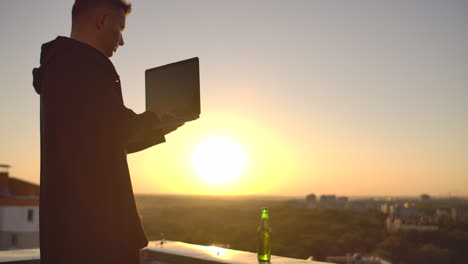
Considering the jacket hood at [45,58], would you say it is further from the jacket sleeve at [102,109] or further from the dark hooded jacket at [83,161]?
the jacket sleeve at [102,109]

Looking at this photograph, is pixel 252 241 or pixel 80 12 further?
pixel 252 241

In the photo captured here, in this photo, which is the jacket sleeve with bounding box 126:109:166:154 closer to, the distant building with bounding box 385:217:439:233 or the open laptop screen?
the open laptop screen

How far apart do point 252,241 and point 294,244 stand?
4770mm

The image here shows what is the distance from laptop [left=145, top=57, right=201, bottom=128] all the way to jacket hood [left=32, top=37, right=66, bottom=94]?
367 mm

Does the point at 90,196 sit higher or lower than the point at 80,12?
lower

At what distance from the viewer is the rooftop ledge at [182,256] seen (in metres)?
1.86

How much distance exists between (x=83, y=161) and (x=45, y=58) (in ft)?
1.22

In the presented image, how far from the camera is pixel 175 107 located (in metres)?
1.48

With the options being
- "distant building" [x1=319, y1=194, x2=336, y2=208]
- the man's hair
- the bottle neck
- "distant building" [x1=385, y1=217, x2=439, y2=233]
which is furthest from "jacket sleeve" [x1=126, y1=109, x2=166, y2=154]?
"distant building" [x1=319, y1=194, x2=336, y2=208]

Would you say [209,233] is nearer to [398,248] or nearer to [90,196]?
[398,248]

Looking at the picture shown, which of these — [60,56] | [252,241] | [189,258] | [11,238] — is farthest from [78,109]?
[252,241]

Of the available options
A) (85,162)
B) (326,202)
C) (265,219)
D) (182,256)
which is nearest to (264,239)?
(265,219)

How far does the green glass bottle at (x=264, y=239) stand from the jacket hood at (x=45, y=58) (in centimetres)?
112

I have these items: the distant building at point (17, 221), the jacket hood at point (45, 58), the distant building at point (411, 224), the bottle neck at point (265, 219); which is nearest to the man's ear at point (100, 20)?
the jacket hood at point (45, 58)
